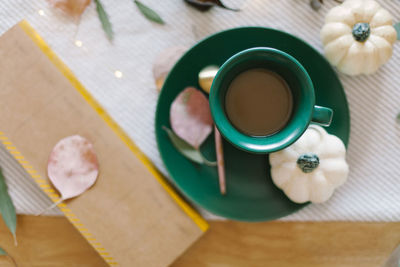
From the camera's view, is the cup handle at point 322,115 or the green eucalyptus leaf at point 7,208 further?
the green eucalyptus leaf at point 7,208

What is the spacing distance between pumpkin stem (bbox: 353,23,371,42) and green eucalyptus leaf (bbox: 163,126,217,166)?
25 cm

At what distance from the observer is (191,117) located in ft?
1.59

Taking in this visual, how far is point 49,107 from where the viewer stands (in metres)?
0.48

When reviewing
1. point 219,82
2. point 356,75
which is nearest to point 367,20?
Result: point 356,75

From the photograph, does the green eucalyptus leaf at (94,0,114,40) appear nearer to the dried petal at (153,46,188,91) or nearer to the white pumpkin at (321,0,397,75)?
the dried petal at (153,46,188,91)

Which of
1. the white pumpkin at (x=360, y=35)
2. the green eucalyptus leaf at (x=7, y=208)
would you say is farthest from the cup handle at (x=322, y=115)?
the green eucalyptus leaf at (x=7, y=208)

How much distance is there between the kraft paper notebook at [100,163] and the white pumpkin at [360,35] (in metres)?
0.28

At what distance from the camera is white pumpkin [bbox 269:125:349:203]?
468mm

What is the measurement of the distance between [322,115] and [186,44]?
22 cm

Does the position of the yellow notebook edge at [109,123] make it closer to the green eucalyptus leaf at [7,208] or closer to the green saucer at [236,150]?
the green saucer at [236,150]

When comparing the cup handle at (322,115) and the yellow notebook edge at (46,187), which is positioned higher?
the cup handle at (322,115)

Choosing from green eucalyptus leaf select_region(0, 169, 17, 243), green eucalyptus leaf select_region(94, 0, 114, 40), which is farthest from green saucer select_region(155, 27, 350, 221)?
green eucalyptus leaf select_region(0, 169, 17, 243)

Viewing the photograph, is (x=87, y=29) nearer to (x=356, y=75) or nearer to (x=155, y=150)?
(x=155, y=150)

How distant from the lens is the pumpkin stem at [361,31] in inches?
18.1
